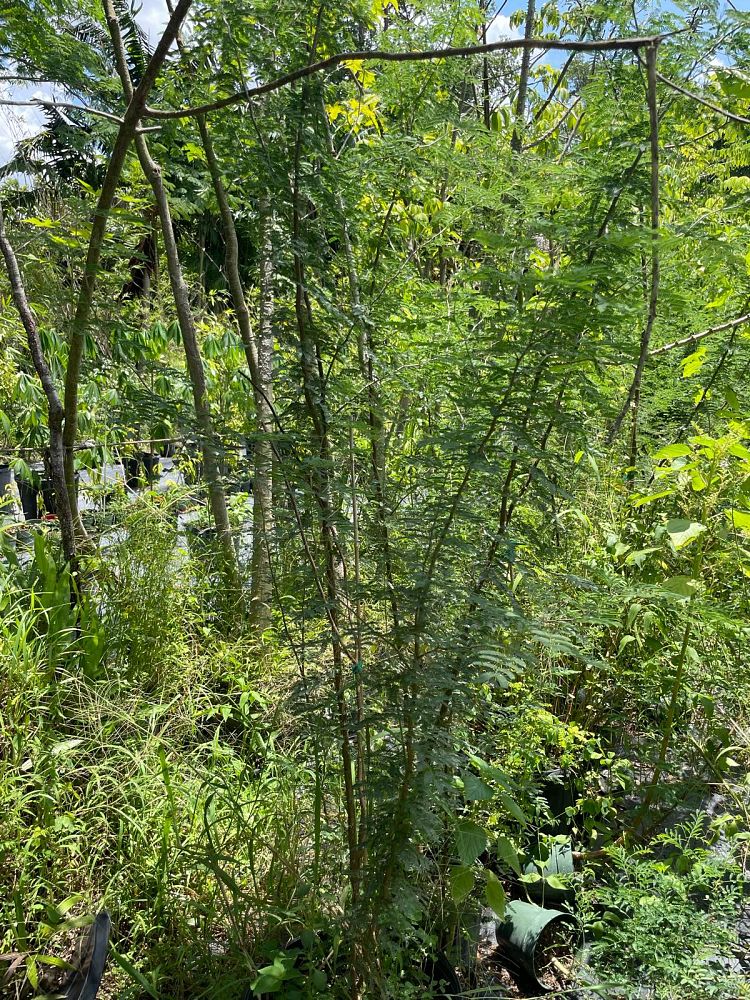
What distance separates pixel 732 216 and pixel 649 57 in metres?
1.45

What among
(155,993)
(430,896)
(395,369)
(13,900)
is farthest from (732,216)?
(13,900)

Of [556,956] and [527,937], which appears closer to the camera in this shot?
[527,937]

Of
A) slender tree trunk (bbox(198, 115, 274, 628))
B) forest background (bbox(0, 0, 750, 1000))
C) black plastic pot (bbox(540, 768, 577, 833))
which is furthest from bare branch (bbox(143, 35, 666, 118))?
black plastic pot (bbox(540, 768, 577, 833))

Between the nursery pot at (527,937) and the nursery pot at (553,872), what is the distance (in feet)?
0.20

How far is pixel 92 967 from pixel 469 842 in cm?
85

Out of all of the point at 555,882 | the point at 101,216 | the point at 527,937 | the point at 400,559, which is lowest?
the point at 527,937

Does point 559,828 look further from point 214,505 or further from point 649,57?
point 649,57

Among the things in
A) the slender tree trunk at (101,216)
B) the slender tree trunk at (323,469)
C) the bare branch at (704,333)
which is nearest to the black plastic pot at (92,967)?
the slender tree trunk at (323,469)

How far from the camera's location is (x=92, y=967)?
Result: 4.82 ft

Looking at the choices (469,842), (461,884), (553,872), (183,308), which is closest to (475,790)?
(469,842)

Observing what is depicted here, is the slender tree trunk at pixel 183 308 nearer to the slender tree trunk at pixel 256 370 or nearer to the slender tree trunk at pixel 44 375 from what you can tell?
the slender tree trunk at pixel 256 370

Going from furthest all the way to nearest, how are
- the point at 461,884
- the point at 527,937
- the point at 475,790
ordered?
the point at 527,937 < the point at 461,884 < the point at 475,790

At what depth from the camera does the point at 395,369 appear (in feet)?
5.12

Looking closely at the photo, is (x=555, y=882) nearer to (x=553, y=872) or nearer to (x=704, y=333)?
(x=553, y=872)
